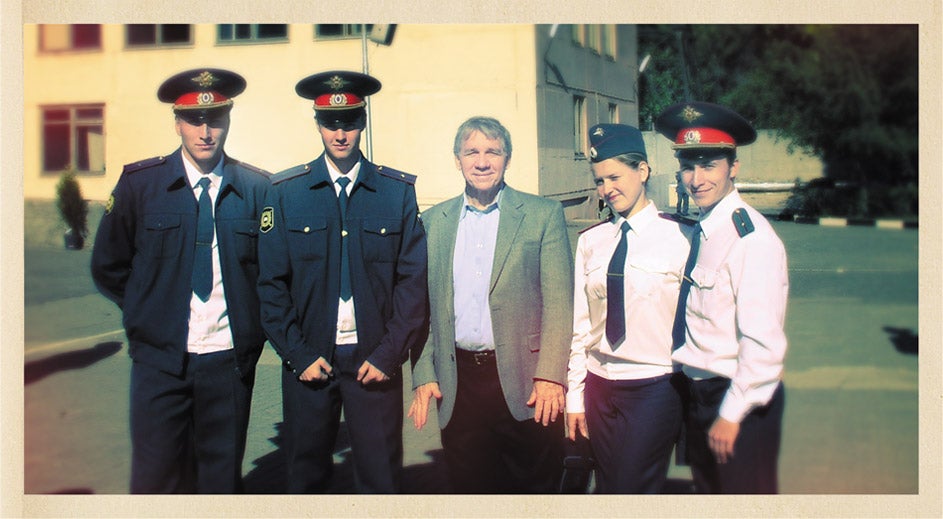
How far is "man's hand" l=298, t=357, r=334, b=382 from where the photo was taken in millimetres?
3527

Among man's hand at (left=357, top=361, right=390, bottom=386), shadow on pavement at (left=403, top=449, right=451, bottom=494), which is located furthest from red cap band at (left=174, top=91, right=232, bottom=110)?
shadow on pavement at (left=403, top=449, right=451, bottom=494)

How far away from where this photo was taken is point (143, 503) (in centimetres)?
393

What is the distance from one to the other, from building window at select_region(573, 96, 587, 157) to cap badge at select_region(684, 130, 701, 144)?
672mm

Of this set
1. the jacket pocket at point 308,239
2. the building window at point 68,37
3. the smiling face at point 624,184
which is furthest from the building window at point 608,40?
the building window at point 68,37

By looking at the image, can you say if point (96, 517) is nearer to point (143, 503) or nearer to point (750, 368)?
point (143, 503)

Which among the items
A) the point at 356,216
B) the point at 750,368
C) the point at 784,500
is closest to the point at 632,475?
the point at 750,368

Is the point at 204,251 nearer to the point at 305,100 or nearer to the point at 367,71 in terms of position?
the point at 305,100

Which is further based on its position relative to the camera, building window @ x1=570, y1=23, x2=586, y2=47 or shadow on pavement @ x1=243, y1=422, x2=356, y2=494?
building window @ x1=570, y1=23, x2=586, y2=47

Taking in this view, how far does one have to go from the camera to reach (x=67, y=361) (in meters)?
4.91

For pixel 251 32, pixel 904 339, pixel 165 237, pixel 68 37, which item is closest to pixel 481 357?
pixel 165 237

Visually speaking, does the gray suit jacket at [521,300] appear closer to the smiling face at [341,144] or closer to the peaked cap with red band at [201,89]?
the smiling face at [341,144]

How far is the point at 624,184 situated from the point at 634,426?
3.29ft

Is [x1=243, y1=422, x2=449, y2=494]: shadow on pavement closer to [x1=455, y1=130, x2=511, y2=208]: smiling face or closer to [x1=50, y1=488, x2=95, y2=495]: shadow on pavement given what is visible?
[x1=50, y1=488, x2=95, y2=495]: shadow on pavement

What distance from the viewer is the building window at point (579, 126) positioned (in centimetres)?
417
